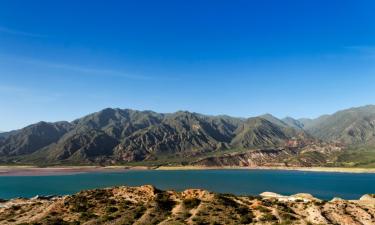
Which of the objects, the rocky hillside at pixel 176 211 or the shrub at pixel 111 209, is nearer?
the rocky hillside at pixel 176 211

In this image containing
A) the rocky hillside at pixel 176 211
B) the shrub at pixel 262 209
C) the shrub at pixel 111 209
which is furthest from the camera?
the shrub at pixel 111 209

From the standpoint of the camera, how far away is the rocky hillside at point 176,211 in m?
58.8

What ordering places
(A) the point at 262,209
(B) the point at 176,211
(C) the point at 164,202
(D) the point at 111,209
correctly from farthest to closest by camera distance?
(C) the point at 164,202 → (D) the point at 111,209 → (B) the point at 176,211 → (A) the point at 262,209

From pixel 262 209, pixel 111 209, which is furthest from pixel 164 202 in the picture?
pixel 262 209

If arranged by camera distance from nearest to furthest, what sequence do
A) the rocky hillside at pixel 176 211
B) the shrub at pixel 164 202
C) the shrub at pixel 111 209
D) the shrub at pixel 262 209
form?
the rocky hillside at pixel 176 211, the shrub at pixel 262 209, the shrub at pixel 111 209, the shrub at pixel 164 202

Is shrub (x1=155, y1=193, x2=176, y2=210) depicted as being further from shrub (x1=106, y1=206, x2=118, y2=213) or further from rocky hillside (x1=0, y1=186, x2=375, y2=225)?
shrub (x1=106, y1=206, x2=118, y2=213)

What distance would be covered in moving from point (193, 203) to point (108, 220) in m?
16.6

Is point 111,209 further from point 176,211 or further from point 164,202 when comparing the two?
point 176,211

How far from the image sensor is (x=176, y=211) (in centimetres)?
6494

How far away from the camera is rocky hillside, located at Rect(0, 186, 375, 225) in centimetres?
5878

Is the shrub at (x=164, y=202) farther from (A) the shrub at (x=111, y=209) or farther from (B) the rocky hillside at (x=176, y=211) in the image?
(A) the shrub at (x=111, y=209)

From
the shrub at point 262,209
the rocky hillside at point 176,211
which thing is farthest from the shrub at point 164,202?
the shrub at point 262,209

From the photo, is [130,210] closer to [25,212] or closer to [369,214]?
[25,212]

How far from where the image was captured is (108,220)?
196ft
